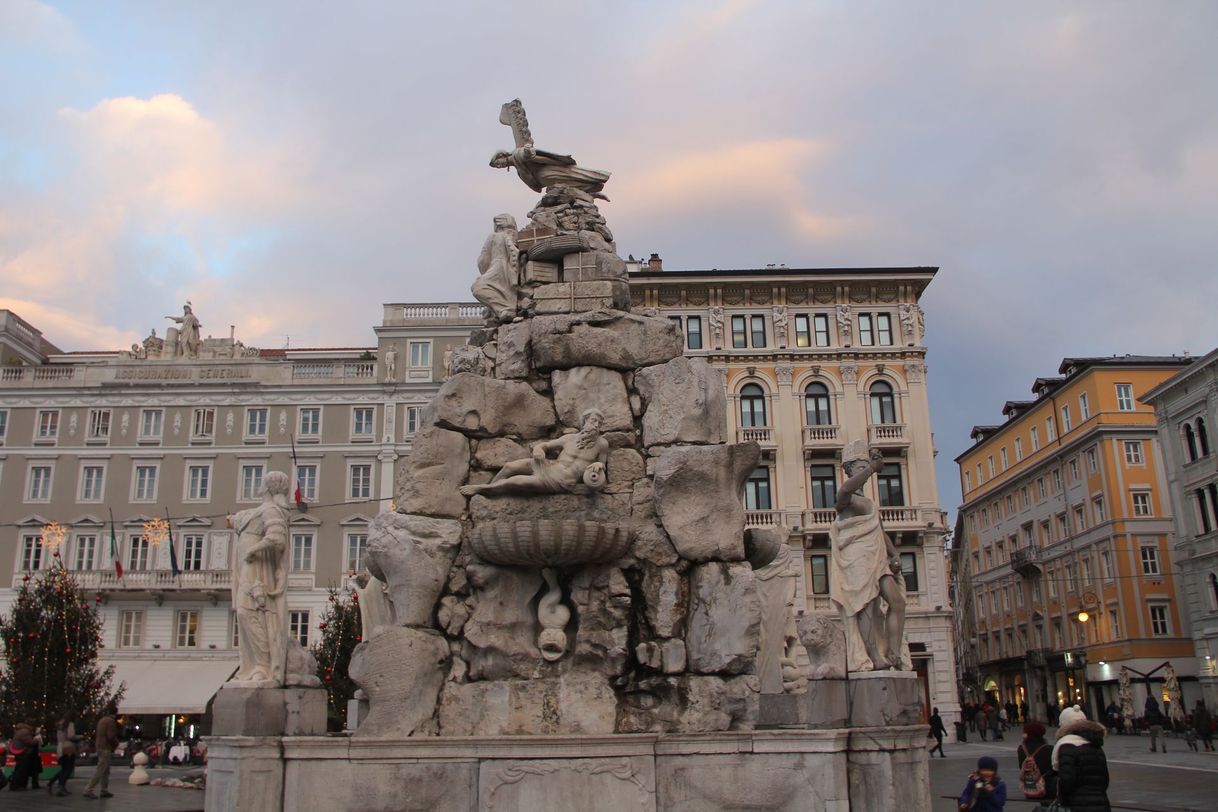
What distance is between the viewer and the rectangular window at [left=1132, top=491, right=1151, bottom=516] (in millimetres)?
50656

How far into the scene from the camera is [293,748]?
8680mm

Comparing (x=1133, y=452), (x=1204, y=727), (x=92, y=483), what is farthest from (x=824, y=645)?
(x=1133, y=452)

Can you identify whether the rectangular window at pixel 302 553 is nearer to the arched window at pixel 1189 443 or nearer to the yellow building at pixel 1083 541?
the yellow building at pixel 1083 541

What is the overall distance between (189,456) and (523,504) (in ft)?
130

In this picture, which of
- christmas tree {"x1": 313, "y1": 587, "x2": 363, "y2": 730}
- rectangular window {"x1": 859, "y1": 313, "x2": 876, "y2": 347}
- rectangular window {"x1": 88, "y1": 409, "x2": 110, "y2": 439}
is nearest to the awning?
christmas tree {"x1": 313, "y1": 587, "x2": 363, "y2": 730}

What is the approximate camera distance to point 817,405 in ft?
153

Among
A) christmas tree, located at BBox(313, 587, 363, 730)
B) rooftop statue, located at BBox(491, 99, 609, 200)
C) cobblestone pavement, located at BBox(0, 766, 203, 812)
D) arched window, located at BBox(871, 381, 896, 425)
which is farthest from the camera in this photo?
arched window, located at BBox(871, 381, 896, 425)

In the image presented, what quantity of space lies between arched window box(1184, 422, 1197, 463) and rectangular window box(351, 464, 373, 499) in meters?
35.4

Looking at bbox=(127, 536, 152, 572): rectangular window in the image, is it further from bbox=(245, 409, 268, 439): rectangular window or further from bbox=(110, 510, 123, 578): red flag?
bbox=(245, 409, 268, 439): rectangular window

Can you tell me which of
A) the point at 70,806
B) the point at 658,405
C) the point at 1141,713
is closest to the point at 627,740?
the point at 658,405

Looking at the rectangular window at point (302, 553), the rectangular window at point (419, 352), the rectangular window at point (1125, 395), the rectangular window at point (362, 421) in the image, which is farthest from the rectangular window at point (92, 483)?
the rectangular window at point (1125, 395)

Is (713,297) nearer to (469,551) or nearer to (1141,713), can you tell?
(1141,713)

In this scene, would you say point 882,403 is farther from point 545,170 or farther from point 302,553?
point 545,170

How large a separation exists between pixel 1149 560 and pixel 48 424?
5174 centimetres
